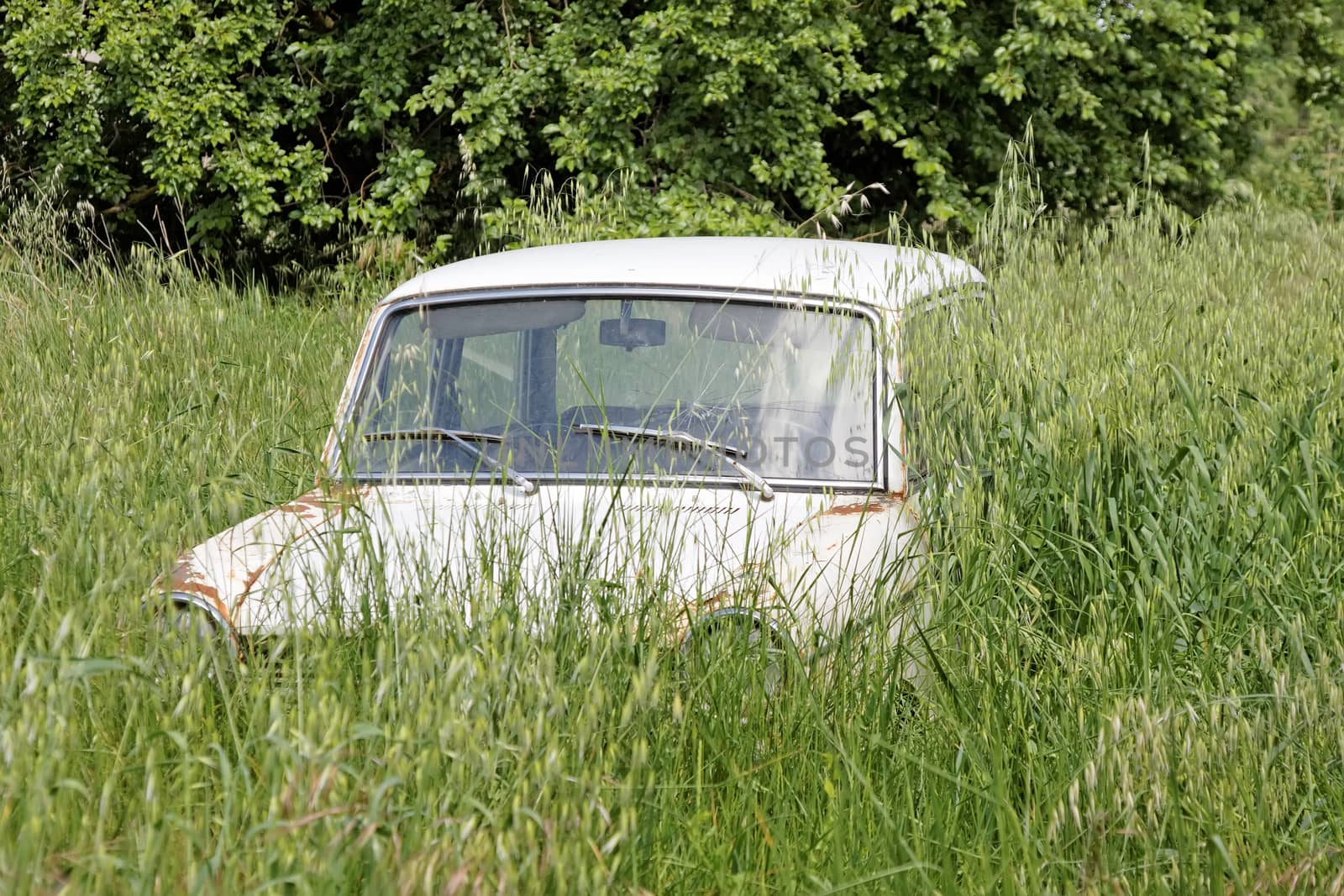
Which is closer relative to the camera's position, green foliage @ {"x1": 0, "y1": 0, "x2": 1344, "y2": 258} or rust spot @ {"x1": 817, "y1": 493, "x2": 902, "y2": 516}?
rust spot @ {"x1": 817, "y1": 493, "x2": 902, "y2": 516}

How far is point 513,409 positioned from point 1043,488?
4.42ft

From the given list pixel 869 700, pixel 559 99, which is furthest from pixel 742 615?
pixel 559 99

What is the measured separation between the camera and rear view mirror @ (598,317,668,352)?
341 centimetres

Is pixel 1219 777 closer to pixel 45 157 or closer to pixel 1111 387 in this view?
pixel 1111 387

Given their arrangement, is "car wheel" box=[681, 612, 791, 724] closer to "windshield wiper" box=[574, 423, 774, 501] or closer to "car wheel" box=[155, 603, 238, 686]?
"windshield wiper" box=[574, 423, 774, 501]

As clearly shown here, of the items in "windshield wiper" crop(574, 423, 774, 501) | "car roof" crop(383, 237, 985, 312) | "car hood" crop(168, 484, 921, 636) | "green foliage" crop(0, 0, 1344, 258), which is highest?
"green foliage" crop(0, 0, 1344, 258)

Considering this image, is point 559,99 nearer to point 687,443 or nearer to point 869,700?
point 687,443

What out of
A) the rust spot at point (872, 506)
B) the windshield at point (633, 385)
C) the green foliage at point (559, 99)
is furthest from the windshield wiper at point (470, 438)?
the green foliage at point (559, 99)

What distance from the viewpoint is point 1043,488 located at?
3025 millimetres

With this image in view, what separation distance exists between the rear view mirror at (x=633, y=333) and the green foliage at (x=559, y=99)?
16.9 ft

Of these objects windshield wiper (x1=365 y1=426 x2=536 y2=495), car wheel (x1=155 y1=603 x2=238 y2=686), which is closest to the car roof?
windshield wiper (x1=365 y1=426 x2=536 y2=495)

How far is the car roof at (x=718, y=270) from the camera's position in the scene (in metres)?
3.43

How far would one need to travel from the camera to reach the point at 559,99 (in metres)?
9.46

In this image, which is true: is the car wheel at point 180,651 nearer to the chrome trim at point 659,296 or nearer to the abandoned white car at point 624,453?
the abandoned white car at point 624,453
